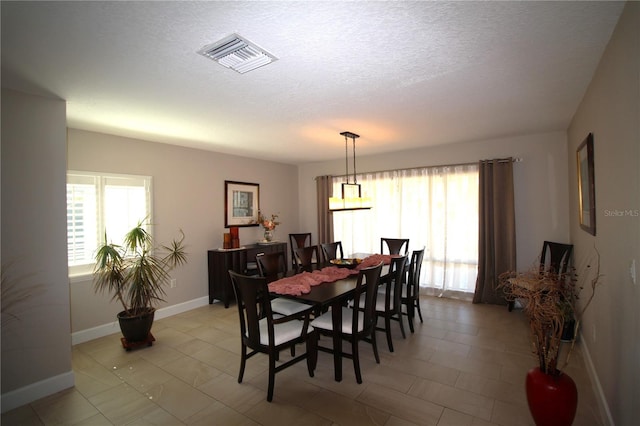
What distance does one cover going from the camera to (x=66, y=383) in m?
2.65

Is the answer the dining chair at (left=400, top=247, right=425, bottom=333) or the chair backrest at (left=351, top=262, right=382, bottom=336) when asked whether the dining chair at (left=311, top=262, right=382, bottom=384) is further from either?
the dining chair at (left=400, top=247, right=425, bottom=333)

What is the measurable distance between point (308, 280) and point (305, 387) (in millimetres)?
915

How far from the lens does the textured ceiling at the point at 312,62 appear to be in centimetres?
156

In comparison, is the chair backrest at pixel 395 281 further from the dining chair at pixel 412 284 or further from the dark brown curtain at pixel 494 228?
the dark brown curtain at pixel 494 228

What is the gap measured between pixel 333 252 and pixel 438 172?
2177 millimetres

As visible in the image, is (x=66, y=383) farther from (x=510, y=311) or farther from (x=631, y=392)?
(x=510, y=311)

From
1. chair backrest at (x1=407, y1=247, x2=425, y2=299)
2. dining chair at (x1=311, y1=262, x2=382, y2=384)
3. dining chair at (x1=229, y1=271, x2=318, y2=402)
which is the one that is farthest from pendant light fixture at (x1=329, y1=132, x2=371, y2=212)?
dining chair at (x1=229, y1=271, x2=318, y2=402)

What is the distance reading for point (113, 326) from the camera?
152 inches

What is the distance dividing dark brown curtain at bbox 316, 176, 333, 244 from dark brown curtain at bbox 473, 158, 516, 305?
2.70 m

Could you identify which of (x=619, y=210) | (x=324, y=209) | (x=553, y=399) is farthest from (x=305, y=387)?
(x=324, y=209)

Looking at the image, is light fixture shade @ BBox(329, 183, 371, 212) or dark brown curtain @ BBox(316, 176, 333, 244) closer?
light fixture shade @ BBox(329, 183, 371, 212)

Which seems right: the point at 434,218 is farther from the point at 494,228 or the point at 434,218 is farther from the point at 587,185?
the point at 587,185

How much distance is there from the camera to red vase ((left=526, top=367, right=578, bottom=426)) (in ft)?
5.93

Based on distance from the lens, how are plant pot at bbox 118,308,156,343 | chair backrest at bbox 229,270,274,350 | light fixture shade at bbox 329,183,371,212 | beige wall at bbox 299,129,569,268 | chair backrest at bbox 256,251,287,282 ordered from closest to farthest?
chair backrest at bbox 229,270,274,350
plant pot at bbox 118,308,156,343
chair backrest at bbox 256,251,287,282
light fixture shade at bbox 329,183,371,212
beige wall at bbox 299,129,569,268
